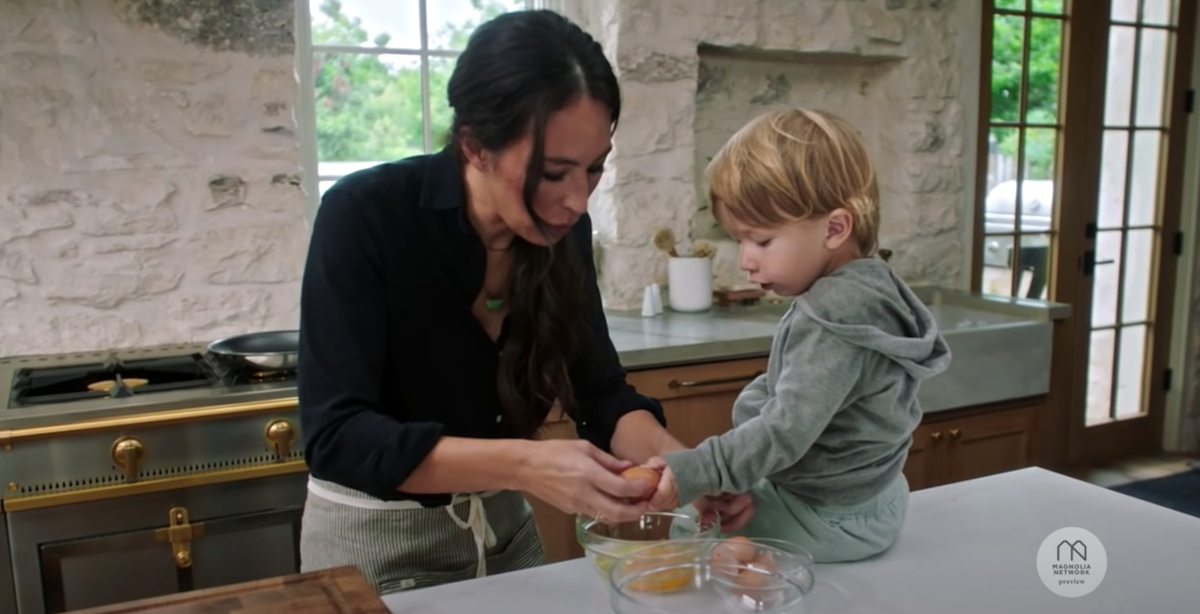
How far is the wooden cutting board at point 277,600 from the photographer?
3.01 feet

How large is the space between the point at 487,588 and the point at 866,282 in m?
0.57

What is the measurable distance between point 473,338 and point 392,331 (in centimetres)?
12

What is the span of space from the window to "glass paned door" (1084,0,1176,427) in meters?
2.79

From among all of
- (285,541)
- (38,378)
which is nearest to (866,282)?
(285,541)

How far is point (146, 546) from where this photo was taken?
1823 mm

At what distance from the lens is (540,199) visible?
117cm

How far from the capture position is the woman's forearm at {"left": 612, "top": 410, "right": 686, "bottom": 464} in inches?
53.7

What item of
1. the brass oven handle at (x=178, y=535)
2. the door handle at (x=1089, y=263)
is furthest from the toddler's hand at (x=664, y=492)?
the door handle at (x=1089, y=263)

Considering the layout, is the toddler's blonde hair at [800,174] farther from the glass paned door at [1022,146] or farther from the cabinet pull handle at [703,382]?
the glass paned door at [1022,146]

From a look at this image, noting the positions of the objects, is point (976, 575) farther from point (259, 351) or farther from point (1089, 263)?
point (1089, 263)

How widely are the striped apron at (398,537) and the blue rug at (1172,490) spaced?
3.13 meters

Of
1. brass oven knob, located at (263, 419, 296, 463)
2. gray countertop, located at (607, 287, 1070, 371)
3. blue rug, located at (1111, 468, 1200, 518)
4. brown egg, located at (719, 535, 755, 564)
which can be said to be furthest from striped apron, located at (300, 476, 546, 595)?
blue rug, located at (1111, 468, 1200, 518)

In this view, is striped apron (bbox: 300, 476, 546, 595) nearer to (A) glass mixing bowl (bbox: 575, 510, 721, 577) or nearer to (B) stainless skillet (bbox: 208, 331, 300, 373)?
(A) glass mixing bowl (bbox: 575, 510, 721, 577)

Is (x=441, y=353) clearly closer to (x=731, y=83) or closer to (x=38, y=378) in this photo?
(x=38, y=378)
